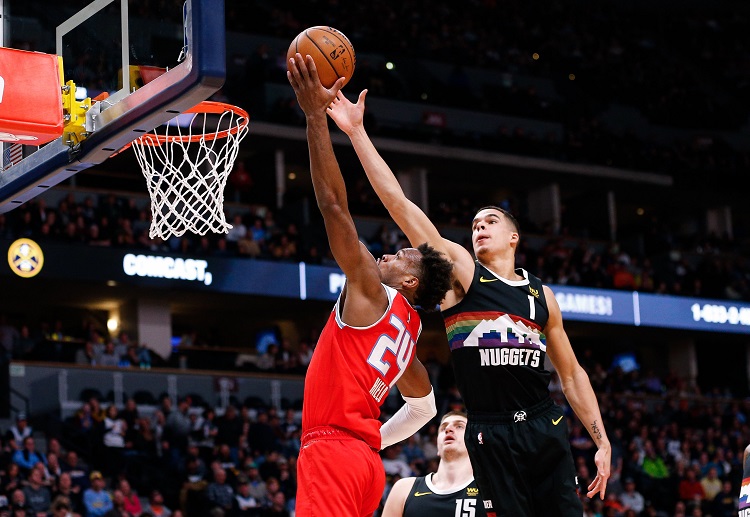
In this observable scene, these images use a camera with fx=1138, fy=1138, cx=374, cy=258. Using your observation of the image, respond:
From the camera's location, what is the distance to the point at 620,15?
115 ft

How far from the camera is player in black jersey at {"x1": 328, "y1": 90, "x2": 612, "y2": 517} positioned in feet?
19.9

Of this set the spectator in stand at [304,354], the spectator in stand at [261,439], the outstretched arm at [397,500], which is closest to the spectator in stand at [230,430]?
the spectator in stand at [261,439]

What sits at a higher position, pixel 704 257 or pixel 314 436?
pixel 704 257

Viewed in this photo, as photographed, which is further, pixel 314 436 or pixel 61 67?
pixel 61 67

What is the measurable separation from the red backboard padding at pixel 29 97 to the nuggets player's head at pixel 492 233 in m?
2.48

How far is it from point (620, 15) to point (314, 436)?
31893mm

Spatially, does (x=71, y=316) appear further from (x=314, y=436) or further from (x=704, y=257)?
(x=314, y=436)

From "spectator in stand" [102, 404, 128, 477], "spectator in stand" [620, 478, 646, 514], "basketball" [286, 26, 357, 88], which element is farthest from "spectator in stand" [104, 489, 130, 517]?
"basketball" [286, 26, 357, 88]

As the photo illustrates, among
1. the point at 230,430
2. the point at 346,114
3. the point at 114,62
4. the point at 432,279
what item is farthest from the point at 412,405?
the point at 230,430

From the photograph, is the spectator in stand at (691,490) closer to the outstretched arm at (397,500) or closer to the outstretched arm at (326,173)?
the outstretched arm at (397,500)

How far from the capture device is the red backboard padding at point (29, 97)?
6.44 meters

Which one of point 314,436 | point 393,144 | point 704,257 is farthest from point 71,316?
point 314,436

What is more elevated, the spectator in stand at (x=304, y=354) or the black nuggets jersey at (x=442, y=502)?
the spectator in stand at (x=304, y=354)

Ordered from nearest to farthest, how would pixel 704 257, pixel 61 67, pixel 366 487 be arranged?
pixel 366 487 < pixel 61 67 < pixel 704 257
